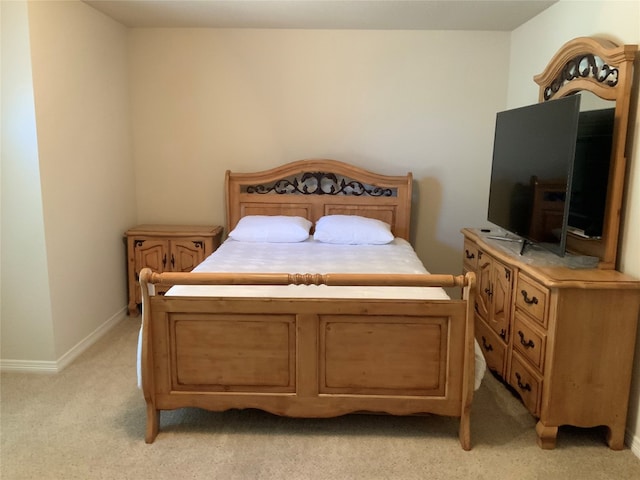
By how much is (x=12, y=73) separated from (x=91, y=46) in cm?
77

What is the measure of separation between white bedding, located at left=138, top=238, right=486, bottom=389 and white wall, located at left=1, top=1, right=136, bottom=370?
88 centimetres

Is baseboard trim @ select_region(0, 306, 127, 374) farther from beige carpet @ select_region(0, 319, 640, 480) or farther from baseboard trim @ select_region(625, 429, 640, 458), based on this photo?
baseboard trim @ select_region(625, 429, 640, 458)

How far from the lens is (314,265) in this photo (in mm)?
3076

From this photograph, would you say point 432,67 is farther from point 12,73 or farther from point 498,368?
point 12,73

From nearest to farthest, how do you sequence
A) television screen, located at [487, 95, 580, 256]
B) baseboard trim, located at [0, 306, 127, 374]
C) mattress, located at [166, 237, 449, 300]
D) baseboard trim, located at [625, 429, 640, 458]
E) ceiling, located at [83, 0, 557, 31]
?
baseboard trim, located at [625, 429, 640, 458], television screen, located at [487, 95, 580, 256], mattress, located at [166, 237, 449, 300], baseboard trim, located at [0, 306, 127, 374], ceiling, located at [83, 0, 557, 31]

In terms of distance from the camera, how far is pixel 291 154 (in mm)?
4141

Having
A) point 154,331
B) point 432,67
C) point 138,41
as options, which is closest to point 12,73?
point 138,41

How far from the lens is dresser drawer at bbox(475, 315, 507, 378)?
2912mm

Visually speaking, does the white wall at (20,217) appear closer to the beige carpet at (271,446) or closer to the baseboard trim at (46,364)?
the baseboard trim at (46,364)

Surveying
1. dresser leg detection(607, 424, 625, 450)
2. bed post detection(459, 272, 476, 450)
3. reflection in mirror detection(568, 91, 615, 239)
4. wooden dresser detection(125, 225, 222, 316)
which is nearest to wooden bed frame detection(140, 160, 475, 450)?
bed post detection(459, 272, 476, 450)

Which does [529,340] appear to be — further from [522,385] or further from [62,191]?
[62,191]

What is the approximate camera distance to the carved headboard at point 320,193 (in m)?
4.02

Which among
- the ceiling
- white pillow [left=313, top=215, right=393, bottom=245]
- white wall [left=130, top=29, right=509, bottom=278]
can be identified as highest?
the ceiling

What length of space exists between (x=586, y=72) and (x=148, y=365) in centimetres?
262
